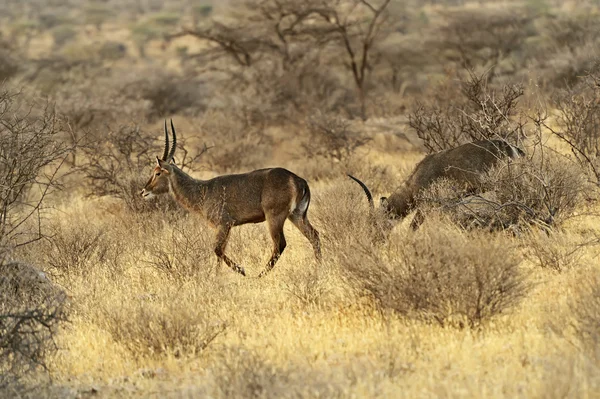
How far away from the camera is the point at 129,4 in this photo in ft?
294

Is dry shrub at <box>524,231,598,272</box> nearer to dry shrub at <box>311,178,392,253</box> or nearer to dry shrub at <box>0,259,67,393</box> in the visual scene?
dry shrub at <box>311,178,392,253</box>

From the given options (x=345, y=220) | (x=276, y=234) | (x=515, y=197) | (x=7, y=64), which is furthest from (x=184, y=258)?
(x=7, y=64)

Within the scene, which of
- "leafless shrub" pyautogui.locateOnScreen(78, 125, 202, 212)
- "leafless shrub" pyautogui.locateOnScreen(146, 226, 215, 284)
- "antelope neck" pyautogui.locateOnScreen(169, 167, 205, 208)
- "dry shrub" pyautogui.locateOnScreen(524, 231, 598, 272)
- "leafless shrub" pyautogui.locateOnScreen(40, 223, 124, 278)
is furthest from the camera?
"leafless shrub" pyautogui.locateOnScreen(78, 125, 202, 212)

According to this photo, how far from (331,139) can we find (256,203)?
8.60m

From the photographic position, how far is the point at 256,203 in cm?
973

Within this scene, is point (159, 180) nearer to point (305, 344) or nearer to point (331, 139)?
point (305, 344)

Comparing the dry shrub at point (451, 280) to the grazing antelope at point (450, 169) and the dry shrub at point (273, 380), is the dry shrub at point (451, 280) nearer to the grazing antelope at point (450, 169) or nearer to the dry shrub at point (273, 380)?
the dry shrub at point (273, 380)

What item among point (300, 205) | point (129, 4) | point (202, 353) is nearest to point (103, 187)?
point (300, 205)

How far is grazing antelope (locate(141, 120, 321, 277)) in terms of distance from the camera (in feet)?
31.5

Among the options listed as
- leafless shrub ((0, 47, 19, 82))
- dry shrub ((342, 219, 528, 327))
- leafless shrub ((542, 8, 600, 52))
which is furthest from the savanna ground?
leafless shrub ((0, 47, 19, 82))

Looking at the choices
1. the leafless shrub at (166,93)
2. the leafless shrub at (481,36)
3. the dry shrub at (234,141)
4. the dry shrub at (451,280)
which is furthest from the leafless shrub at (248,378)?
the leafless shrub at (481,36)

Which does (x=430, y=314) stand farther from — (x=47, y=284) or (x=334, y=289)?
(x=47, y=284)

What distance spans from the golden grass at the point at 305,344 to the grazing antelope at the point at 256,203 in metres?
0.31

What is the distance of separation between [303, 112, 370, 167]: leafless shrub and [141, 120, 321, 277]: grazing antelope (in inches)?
299
